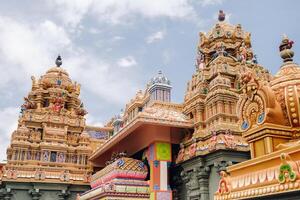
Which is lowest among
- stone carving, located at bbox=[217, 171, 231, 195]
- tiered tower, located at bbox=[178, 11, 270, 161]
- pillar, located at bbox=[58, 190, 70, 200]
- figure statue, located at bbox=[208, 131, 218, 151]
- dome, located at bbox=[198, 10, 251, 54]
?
stone carving, located at bbox=[217, 171, 231, 195]

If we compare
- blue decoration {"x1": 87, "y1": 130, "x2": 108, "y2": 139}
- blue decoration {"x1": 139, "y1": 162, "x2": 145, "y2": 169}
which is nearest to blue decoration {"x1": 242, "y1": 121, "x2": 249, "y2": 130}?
blue decoration {"x1": 139, "y1": 162, "x2": 145, "y2": 169}

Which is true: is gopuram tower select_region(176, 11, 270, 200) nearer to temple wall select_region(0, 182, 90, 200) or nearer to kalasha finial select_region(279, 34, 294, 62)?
kalasha finial select_region(279, 34, 294, 62)

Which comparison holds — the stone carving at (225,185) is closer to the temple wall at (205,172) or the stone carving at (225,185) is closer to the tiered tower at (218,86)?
the temple wall at (205,172)

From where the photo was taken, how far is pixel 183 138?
1967 cm

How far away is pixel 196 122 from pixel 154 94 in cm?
484

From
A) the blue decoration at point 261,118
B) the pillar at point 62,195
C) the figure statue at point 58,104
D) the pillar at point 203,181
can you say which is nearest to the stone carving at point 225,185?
the blue decoration at point 261,118

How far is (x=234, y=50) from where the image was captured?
21609 millimetres

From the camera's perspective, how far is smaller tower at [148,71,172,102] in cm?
2216

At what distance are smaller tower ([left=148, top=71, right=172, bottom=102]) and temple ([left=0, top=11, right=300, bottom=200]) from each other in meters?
0.06

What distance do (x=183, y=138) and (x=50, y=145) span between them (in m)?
11.7

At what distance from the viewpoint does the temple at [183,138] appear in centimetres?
660

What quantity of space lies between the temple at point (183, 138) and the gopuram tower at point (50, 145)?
7cm

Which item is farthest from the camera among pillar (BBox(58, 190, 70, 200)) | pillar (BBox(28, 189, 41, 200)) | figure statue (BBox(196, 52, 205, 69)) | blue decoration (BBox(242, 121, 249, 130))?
pillar (BBox(58, 190, 70, 200))

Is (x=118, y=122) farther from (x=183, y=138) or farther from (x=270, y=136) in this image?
(x=270, y=136)
